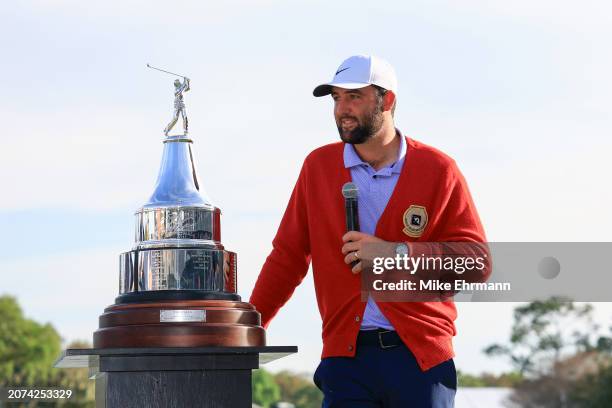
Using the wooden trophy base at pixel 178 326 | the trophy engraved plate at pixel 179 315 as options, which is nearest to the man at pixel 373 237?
the wooden trophy base at pixel 178 326

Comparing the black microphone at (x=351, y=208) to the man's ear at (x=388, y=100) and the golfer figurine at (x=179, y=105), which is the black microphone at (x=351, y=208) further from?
the golfer figurine at (x=179, y=105)

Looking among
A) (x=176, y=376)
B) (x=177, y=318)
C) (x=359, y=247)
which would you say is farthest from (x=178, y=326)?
(x=359, y=247)

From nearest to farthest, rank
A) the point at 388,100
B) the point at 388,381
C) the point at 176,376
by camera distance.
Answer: the point at 176,376 → the point at 388,381 → the point at 388,100

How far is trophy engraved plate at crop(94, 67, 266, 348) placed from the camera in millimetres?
5297

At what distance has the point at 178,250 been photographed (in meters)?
5.38

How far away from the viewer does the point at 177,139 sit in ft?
18.6

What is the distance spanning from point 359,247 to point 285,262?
2.38 feet

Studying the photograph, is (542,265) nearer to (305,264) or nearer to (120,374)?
(305,264)

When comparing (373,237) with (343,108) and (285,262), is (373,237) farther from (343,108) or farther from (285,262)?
(285,262)

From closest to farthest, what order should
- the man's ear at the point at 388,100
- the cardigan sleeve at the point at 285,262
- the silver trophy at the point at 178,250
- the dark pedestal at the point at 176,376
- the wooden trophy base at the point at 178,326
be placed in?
the dark pedestal at the point at 176,376
the wooden trophy base at the point at 178,326
the silver trophy at the point at 178,250
the man's ear at the point at 388,100
the cardigan sleeve at the point at 285,262

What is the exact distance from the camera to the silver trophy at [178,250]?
541 centimetres

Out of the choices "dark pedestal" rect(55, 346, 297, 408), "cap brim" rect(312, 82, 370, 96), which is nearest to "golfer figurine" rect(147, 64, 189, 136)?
"cap brim" rect(312, 82, 370, 96)

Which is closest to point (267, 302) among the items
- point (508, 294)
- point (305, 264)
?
point (305, 264)

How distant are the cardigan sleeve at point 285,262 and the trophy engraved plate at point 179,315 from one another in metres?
0.78
